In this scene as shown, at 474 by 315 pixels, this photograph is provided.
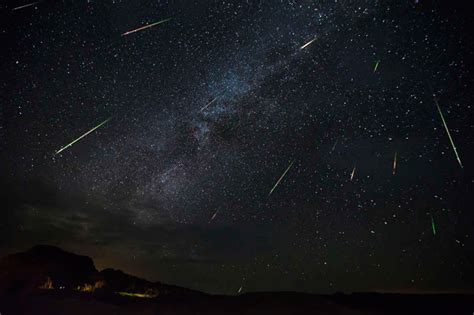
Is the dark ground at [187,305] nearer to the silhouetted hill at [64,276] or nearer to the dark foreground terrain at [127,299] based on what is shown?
the dark foreground terrain at [127,299]

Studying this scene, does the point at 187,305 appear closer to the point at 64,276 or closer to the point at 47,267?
the point at 64,276

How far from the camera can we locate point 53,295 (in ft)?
51.8

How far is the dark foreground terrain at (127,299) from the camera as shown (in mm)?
14719

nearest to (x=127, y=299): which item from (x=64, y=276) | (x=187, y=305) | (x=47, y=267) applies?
(x=187, y=305)

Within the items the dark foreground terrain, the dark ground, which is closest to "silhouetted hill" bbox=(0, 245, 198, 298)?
the dark foreground terrain

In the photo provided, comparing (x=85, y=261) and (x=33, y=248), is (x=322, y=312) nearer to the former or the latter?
(x=85, y=261)

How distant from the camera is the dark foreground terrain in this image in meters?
14.7

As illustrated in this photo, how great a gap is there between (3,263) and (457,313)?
946 inches

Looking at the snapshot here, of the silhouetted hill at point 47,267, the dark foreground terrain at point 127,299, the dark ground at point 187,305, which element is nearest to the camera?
the dark ground at point 187,305

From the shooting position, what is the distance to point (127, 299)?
16250 mm

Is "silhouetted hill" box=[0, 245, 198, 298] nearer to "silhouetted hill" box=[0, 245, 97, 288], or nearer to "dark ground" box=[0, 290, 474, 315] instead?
"silhouetted hill" box=[0, 245, 97, 288]

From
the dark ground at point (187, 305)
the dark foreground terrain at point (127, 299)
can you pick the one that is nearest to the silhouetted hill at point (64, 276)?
the dark foreground terrain at point (127, 299)

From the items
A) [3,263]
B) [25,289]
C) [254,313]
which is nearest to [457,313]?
[254,313]

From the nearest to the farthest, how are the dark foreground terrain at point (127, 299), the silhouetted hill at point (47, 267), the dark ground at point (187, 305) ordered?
1. the dark ground at point (187, 305)
2. the dark foreground terrain at point (127, 299)
3. the silhouetted hill at point (47, 267)
